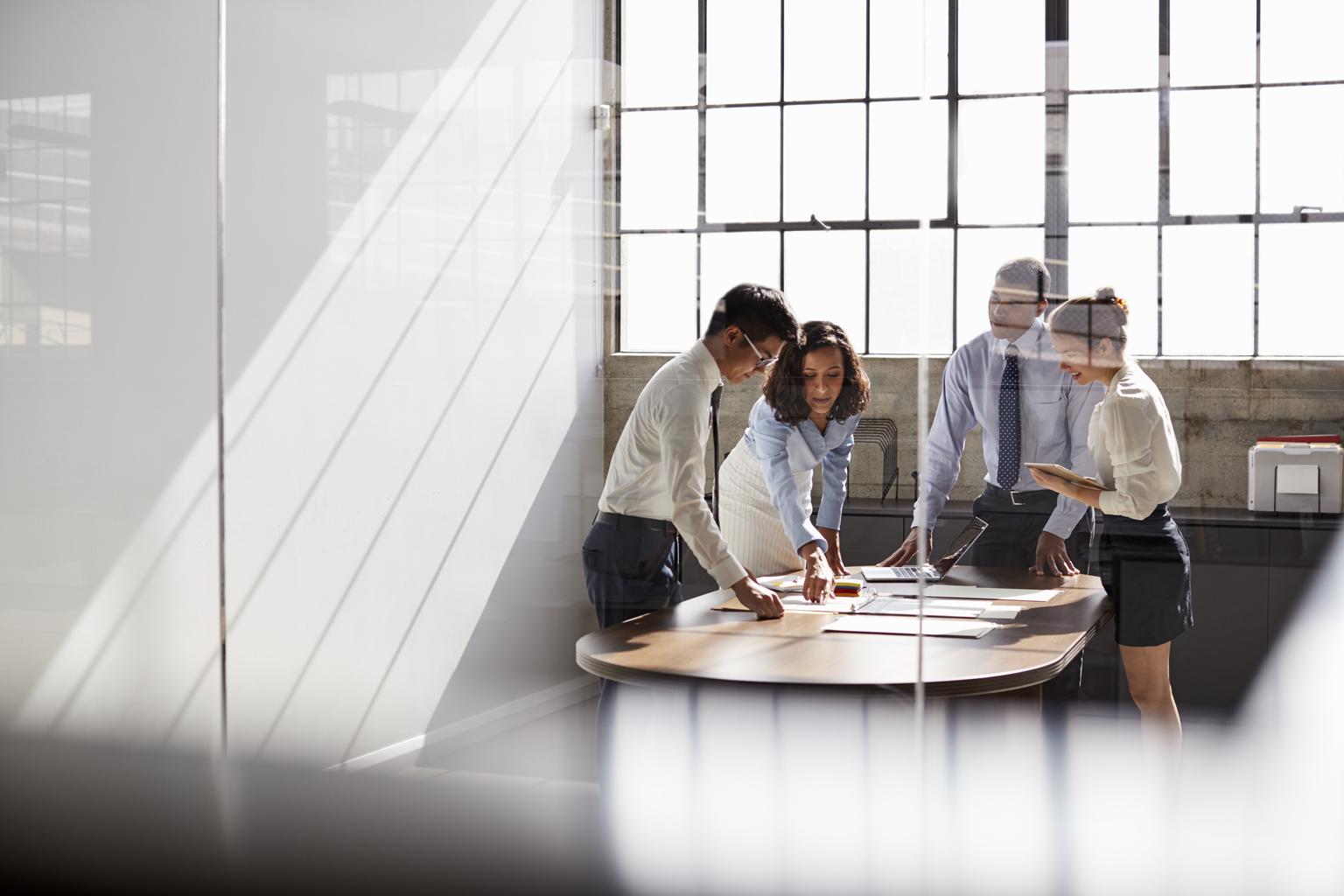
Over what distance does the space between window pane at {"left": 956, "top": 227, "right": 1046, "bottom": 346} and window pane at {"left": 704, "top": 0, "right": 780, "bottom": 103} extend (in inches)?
23.2

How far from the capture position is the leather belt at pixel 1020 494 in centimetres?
293

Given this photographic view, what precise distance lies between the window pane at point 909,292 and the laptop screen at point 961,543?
0.38m

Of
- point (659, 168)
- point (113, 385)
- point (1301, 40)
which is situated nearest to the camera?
point (1301, 40)

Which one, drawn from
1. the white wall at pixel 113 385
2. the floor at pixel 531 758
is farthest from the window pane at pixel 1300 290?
the white wall at pixel 113 385

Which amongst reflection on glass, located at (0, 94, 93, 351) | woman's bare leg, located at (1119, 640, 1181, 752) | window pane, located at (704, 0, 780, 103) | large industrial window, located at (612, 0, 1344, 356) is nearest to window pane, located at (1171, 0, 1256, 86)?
large industrial window, located at (612, 0, 1344, 356)

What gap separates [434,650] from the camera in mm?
3680

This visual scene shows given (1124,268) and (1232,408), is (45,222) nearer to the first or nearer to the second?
(1124,268)

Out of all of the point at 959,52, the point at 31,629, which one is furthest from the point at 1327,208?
the point at 31,629

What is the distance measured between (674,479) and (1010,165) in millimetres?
1034

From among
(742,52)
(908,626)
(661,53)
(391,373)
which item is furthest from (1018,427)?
(391,373)

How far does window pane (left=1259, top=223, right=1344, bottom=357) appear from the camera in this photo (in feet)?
9.19

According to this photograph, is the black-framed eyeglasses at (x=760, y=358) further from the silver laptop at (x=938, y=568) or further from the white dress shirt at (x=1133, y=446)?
the white dress shirt at (x=1133, y=446)

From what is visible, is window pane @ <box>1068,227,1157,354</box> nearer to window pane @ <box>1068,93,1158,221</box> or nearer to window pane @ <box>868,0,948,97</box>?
window pane @ <box>1068,93,1158,221</box>

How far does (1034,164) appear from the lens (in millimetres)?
2938
